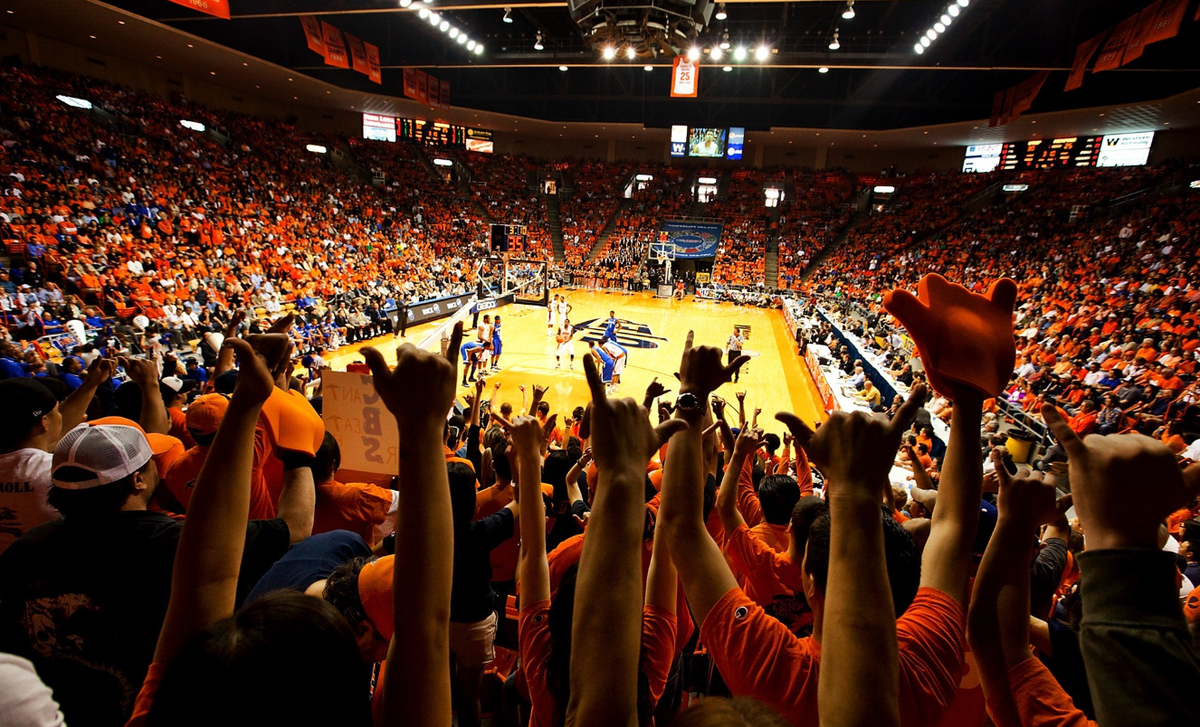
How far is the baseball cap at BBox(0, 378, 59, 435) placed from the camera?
2.19 meters

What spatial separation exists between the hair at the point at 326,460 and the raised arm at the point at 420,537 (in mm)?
2014

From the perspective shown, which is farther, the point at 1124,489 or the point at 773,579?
the point at 773,579

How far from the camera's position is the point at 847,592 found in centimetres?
99

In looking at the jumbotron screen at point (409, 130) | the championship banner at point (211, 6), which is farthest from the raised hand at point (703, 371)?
the jumbotron screen at point (409, 130)

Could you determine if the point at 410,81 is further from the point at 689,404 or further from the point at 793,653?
the point at 793,653

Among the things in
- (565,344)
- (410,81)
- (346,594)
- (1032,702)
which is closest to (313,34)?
(410,81)

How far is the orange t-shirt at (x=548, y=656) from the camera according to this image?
1420 mm

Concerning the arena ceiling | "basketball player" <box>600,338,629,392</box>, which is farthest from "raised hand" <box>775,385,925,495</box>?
the arena ceiling

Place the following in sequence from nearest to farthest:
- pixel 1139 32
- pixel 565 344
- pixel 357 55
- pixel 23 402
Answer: pixel 23 402 → pixel 1139 32 → pixel 565 344 → pixel 357 55

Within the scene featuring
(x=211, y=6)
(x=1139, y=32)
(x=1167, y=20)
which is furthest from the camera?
(x=211, y=6)

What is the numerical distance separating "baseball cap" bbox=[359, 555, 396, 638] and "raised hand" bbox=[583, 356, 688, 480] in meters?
0.83

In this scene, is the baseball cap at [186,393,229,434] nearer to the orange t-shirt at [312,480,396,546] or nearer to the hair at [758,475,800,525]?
the orange t-shirt at [312,480,396,546]

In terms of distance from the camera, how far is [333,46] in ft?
54.6

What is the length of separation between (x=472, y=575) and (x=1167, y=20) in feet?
52.8
